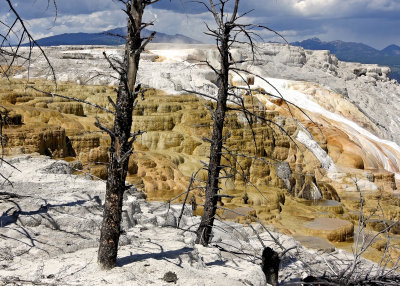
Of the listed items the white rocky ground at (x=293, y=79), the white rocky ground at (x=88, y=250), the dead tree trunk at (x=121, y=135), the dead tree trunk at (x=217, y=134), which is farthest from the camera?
the white rocky ground at (x=293, y=79)

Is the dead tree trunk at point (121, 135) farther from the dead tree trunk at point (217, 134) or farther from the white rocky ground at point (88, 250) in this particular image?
the dead tree trunk at point (217, 134)

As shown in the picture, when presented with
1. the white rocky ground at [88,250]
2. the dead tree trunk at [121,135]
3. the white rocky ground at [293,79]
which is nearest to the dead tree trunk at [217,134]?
the white rocky ground at [88,250]

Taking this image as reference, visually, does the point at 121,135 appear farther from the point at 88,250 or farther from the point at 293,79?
the point at 293,79

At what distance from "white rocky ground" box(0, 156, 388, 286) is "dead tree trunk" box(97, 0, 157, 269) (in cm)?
40

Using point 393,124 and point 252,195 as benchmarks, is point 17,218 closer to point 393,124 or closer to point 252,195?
point 252,195

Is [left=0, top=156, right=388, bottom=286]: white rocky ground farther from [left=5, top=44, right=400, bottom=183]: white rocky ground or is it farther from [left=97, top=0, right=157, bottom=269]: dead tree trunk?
[left=5, top=44, right=400, bottom=183]: white rocky ground

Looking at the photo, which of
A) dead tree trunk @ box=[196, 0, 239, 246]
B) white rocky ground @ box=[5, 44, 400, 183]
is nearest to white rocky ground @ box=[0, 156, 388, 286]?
dead tree trunk @ box=[196, 0, 239, 246]

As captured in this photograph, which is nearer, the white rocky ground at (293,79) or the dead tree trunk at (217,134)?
the dead tree trunk at (217,134)

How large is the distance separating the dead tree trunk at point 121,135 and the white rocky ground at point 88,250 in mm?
400

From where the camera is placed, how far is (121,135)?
4645 millimetres

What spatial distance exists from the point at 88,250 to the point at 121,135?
70.7 inches

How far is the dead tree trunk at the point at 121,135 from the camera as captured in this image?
4590 mm

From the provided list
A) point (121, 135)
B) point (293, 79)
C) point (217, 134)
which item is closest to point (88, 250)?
point (121, 135)

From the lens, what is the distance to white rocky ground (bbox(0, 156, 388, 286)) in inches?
185
